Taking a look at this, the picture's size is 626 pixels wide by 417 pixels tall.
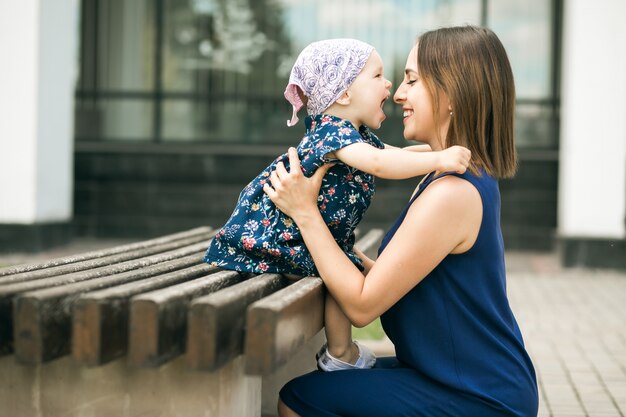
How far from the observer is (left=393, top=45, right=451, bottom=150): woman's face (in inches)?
103

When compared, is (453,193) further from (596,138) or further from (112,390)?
(596,138)

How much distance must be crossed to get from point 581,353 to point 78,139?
8015mm

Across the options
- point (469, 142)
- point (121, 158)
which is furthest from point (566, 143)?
point (469, 142)

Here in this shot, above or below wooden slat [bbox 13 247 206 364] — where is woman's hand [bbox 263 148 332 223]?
above

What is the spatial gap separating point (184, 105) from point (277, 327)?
10.1 m

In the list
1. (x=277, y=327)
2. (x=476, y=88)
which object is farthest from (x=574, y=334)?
(x=277, y=327)

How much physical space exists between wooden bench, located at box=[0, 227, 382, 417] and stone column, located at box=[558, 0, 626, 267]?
6978 mm

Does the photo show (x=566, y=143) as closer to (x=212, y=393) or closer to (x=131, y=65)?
(x=131, y=65)

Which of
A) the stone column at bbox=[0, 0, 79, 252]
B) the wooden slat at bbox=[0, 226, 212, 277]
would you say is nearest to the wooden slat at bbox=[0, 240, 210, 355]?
the wooden slat at bbox=[0, 226, 212, 277]

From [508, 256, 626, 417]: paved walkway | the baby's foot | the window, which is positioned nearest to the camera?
the baby's foot

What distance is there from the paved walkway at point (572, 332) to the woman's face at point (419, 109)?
6.33 ft

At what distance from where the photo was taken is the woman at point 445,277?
2.39 meters

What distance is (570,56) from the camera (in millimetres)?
9211

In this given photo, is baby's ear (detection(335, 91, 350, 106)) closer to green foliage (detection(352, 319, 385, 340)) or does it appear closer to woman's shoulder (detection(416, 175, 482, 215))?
woman's shoulder (detection(416, 175, 482, 215))
